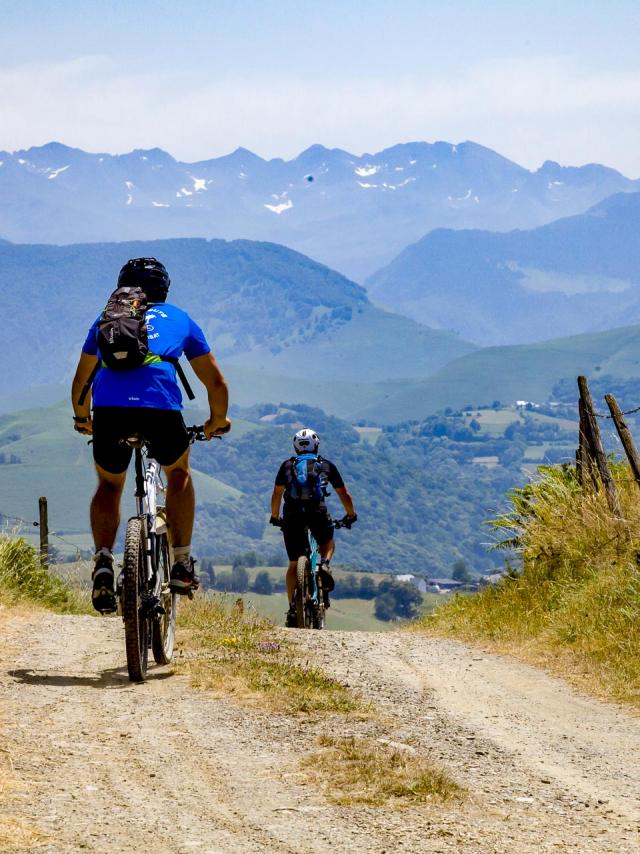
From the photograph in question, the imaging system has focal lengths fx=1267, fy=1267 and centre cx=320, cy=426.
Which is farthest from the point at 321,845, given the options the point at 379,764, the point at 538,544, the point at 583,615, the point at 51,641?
the point at 538,544

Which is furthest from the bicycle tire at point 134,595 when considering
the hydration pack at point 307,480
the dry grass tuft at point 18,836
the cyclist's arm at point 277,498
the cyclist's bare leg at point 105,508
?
the cyclist's arm at point 277,498

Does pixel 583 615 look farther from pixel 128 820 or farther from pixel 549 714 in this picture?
pixel 128 820

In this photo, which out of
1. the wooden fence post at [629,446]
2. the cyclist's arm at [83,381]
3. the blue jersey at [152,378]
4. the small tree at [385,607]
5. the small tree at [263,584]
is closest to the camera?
the blue jersey at [152,378]

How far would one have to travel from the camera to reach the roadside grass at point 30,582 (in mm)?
12073

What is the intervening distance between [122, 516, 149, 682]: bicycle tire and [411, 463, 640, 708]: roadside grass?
2925 mm

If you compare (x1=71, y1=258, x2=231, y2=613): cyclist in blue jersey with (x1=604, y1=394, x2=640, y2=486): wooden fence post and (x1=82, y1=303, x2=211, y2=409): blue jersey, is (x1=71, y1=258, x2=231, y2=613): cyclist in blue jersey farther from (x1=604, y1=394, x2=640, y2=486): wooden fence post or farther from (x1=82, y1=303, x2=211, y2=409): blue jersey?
(x1=604, y1=394, x2=640, y2=486): wooden fence post

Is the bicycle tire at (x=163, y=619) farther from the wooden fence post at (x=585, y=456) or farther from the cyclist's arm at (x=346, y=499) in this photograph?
the wooden fence post at (x=585, y=456)

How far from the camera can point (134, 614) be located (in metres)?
6.87

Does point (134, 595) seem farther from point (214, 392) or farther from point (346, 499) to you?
point (346, 499)

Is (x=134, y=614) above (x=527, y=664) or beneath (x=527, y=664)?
above

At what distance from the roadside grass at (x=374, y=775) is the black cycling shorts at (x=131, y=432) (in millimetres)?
2215

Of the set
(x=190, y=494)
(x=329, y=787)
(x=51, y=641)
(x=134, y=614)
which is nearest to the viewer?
(x=329, y=787)

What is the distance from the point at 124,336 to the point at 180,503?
3.94ft

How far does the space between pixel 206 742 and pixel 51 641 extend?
3.67m
